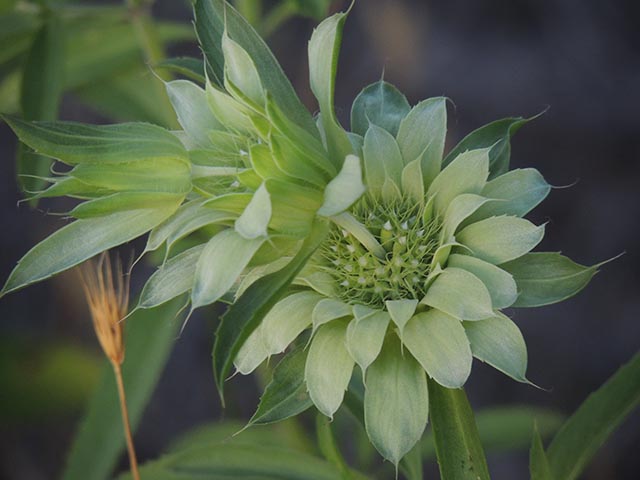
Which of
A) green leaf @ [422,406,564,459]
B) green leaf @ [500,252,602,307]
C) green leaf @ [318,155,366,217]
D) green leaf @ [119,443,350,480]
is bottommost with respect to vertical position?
green leaf @ [422,406,564,459]

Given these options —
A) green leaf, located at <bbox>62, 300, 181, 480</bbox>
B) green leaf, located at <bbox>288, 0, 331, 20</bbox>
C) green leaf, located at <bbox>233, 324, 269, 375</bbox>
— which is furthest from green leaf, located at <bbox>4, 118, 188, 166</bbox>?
green leaf, located at <bbox>62, 300, 181, 480</bbox>

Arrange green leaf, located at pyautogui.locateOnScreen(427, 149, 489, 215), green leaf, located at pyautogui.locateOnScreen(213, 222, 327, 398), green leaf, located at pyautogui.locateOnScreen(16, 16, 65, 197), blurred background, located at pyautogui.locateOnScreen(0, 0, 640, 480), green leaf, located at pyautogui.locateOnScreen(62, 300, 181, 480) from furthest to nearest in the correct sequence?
blurred background, located at pyautogui.locateOnScreen(0, 0, 640, 480), green leaf, located at pyautogui.locateOnScreen(62, 300, 181, 480), green leaf, located at pyautogui.locateOnScreen(16, 16, 65, 197), green leaf, located at pyautogui.locateOnScreen(427, 149, 489, 215), green leaf, located at pyautogui.locateOnScreen(213, 222, 327, 398)

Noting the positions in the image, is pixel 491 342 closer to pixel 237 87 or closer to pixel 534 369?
pixel 237 87

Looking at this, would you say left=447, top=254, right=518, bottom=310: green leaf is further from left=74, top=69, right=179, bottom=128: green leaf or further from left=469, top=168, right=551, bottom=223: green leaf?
left=74, top=69, right=179, bottom=128: green leaf

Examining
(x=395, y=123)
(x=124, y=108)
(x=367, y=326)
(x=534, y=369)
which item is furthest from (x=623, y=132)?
(x=367, y=326)

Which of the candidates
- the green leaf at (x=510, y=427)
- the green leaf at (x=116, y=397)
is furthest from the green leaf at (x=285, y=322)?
the green leaf at (x=510, y=427)

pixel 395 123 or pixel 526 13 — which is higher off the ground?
pixel 395 123

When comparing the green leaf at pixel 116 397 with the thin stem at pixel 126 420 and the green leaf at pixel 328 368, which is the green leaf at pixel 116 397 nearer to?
the thin stem at pixel 126 420
